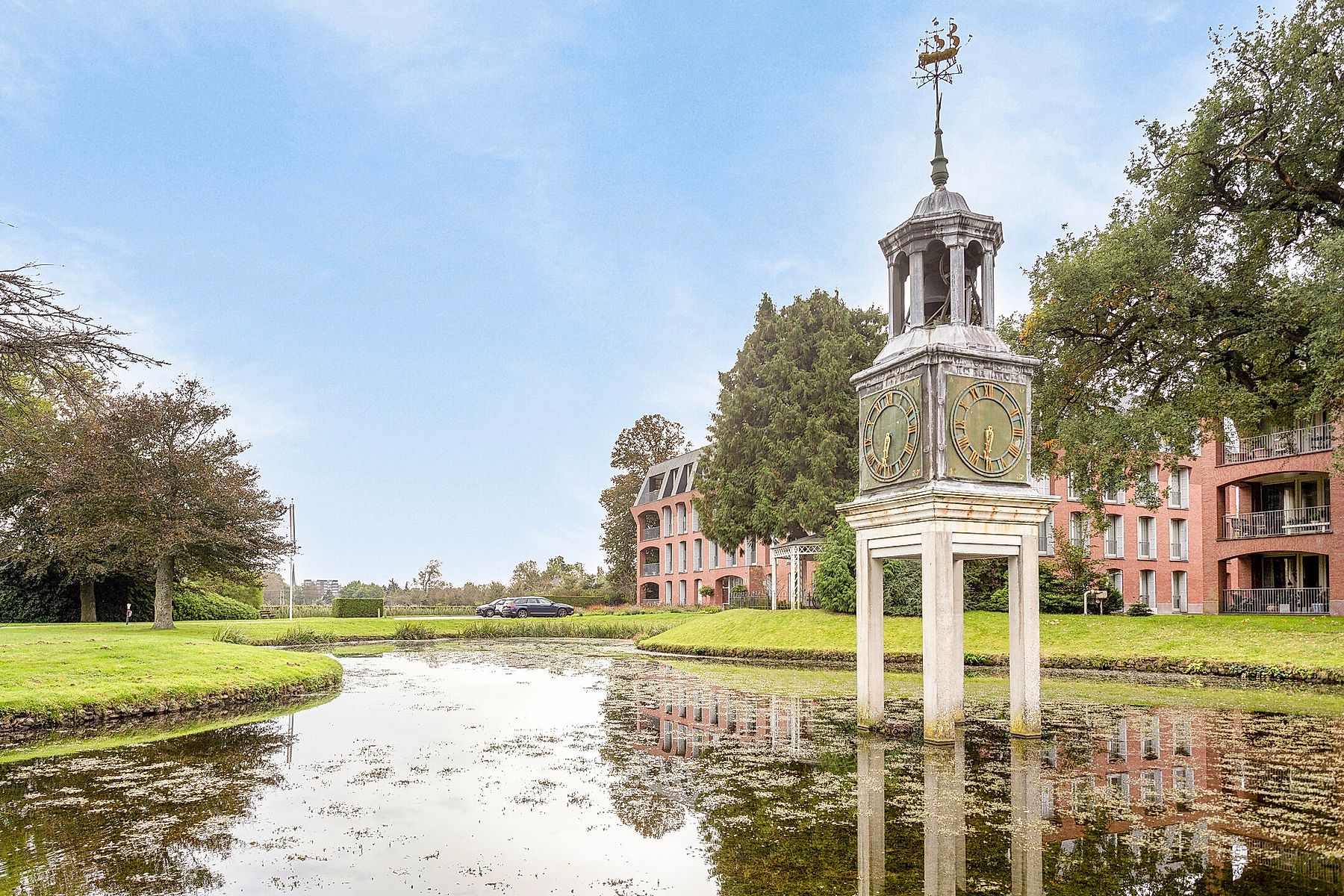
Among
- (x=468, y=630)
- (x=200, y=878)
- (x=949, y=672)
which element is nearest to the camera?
(x=200, y=878)

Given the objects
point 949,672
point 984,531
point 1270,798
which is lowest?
point 1270,798

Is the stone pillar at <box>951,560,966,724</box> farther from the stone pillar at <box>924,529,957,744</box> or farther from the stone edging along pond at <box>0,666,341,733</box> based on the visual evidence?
the stone edging along pond at <box>0,666,341,733</box>

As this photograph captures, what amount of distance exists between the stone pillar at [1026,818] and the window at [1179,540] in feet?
130

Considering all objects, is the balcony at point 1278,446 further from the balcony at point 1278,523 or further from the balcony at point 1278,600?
the balcony at point 1278,600

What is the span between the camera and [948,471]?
10.0 m

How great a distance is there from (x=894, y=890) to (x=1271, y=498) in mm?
37459

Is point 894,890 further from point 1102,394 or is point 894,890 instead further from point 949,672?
point 1102,394

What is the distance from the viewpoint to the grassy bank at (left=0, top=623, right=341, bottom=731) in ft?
41.9

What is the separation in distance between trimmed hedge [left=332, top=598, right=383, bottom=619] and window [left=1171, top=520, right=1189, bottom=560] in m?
42.9

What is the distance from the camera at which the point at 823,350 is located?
31625 millimetres

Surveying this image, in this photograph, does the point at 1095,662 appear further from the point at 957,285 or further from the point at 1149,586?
the point at 1149,586

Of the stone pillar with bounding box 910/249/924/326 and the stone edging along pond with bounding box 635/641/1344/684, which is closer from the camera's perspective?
the stone pillar with bounding box 910/249/924/326

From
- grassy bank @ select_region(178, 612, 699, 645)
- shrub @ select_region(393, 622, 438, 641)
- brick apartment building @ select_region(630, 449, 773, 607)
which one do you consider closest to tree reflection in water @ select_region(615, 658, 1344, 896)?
grassy bank @ select_region(178, 612, 699, 645)

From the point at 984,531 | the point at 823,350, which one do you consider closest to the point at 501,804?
the point at 984,531
